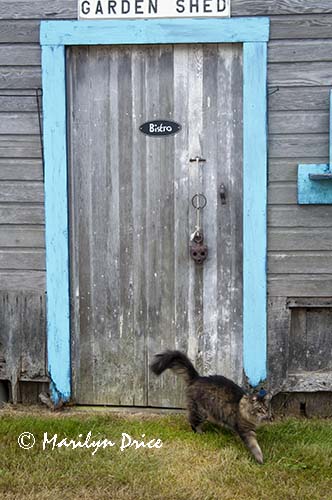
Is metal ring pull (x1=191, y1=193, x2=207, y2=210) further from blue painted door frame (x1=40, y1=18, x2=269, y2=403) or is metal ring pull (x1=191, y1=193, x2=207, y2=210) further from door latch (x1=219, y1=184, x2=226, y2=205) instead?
blue painted door frame (x1=40, y1=18, x2=269, y2=403)

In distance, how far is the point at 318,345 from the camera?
5629 millimetres

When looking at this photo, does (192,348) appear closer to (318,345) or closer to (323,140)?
(318,345)

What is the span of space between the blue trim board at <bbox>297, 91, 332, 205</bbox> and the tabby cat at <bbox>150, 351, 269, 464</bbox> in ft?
4.53

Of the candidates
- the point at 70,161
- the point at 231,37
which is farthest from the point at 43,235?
the point at 231,37

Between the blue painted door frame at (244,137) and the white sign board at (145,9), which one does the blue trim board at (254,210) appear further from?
the white sign board at (145,9)

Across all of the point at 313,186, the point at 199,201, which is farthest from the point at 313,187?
the point at 199,201

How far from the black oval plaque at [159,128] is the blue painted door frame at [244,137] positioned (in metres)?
0.51

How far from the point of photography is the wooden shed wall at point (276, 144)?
5.38 meters

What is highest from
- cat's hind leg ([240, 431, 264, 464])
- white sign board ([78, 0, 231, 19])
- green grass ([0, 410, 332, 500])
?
white sign board ([78, 0, 231, 19])

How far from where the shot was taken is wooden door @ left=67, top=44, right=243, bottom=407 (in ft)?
18.2

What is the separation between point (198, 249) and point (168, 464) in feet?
5.08

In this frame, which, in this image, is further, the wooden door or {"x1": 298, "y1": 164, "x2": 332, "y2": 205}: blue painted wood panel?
the wooden door

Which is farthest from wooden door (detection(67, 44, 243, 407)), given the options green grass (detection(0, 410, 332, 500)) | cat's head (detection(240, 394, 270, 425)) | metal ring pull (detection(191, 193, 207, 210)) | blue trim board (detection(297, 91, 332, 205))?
cat's head (detection(240, 394, 270, 425))

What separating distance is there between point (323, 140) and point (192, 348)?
176cm
